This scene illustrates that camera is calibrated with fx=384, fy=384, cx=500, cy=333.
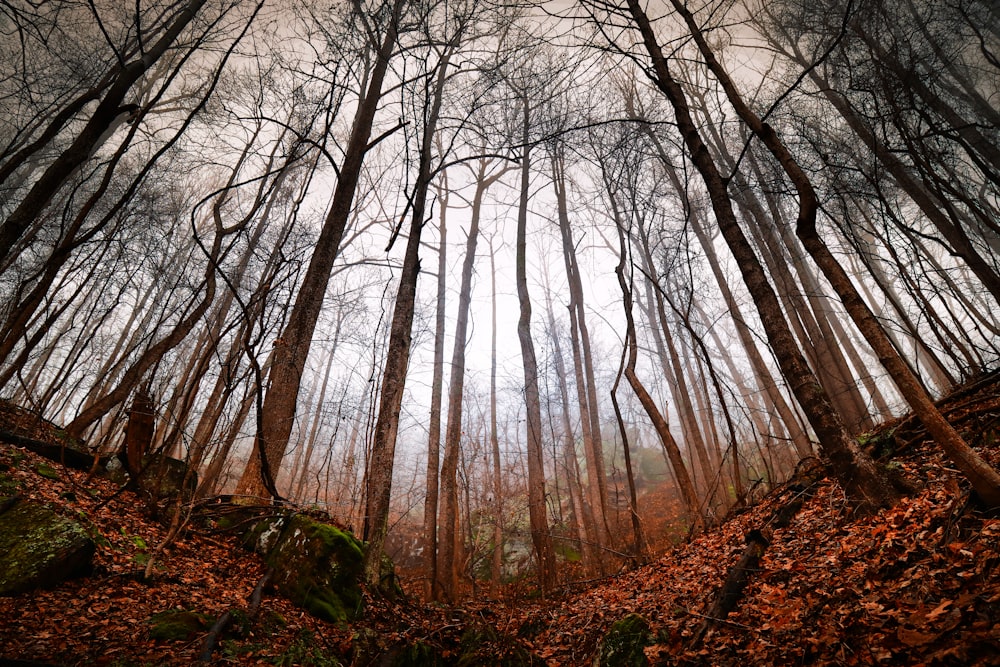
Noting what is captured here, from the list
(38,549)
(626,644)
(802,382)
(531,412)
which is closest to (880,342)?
(802,382)

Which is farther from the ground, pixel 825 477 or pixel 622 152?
pixel 622 152

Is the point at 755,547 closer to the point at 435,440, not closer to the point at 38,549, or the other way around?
the point at 38,549

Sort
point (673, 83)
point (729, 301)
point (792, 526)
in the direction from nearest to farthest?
1. point (792, 526)
2. point (673, 83)
3. point (729, 301)

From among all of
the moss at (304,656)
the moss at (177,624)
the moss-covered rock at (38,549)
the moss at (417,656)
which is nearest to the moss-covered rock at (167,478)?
the moss-covered rock at (38,549)

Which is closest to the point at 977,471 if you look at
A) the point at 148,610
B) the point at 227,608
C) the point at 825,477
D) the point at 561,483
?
the point at 825,477

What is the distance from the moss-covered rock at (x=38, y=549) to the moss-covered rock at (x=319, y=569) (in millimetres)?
1386

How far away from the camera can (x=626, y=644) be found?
2.88 meters

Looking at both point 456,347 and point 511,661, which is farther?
point 456,347

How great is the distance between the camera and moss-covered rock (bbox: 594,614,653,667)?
9.09ft

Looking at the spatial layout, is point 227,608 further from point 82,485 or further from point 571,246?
point 571,246

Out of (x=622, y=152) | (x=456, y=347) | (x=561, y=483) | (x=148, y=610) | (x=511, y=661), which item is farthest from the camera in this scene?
(x=561, y=483)

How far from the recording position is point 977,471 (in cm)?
227

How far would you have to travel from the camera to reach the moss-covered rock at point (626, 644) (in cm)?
277

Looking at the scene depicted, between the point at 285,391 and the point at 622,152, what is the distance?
6.95 metres
